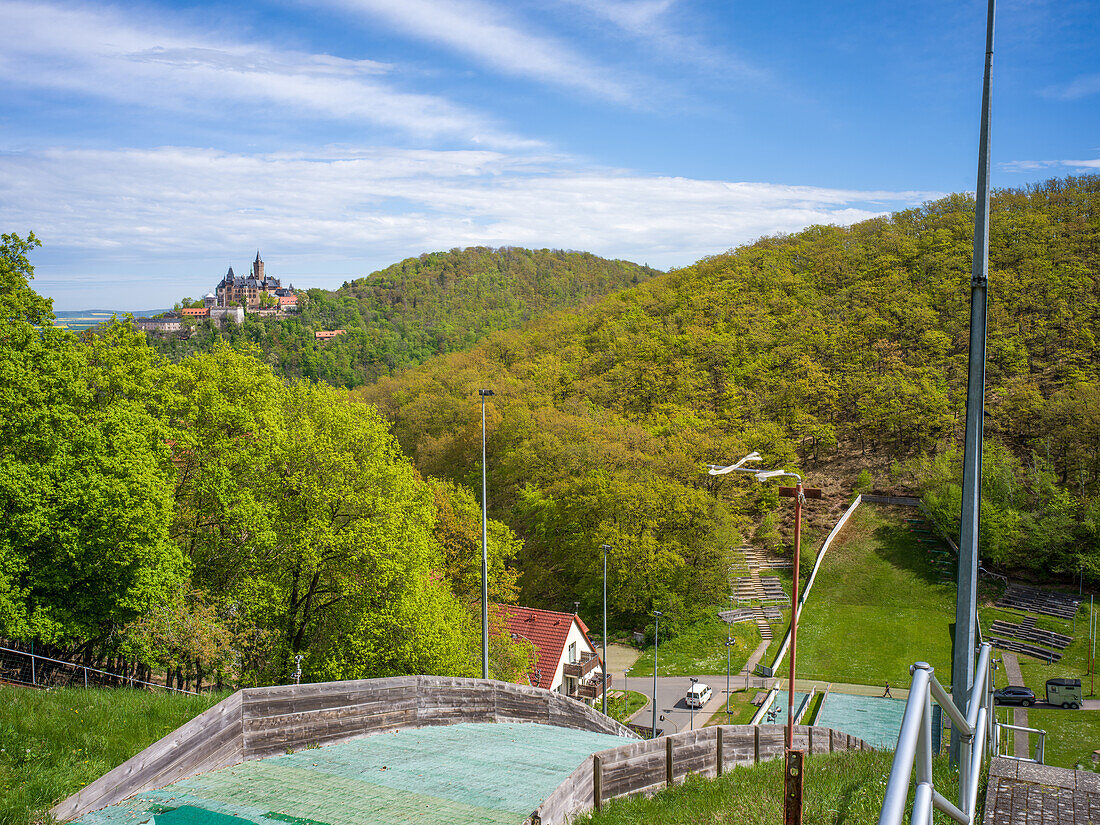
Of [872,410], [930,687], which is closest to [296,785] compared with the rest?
[930,687]

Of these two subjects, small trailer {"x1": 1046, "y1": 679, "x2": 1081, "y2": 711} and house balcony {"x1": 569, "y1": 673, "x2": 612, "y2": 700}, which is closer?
small trailer {"x1": 1046, "y1": 679, "x2": 1081, "y2": 711}

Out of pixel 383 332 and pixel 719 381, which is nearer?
pixel 719 381

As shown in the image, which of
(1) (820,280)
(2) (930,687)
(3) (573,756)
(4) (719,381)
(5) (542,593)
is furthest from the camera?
(1) (820,280)

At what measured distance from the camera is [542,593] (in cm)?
4372

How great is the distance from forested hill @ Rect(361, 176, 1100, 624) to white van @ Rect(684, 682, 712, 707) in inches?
318

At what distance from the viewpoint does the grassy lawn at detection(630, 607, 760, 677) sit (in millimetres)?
34250

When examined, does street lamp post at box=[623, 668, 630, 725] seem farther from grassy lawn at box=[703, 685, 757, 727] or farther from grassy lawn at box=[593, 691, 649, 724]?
grassy lawn at box=[703, 685, 757, 727]

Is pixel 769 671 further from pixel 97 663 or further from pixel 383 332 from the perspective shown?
pixel 383 332

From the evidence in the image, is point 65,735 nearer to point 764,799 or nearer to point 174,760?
point 174,760

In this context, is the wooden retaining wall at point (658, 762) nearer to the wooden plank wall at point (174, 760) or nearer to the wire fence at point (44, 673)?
the wooden plank wall at point (174, 760)

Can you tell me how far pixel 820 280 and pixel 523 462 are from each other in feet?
126

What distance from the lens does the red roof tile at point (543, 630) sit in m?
30.6

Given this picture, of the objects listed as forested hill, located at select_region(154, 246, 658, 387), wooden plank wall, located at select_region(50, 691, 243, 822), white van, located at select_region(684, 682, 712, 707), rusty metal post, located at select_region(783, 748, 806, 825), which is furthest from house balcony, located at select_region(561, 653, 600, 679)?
forested hill, located at select_region(154, 246, 658, 387)

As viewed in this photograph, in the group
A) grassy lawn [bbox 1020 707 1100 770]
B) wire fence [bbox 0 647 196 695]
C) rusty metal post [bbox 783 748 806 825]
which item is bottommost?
grassy lawn [bbox 1020 707 1100 770]
